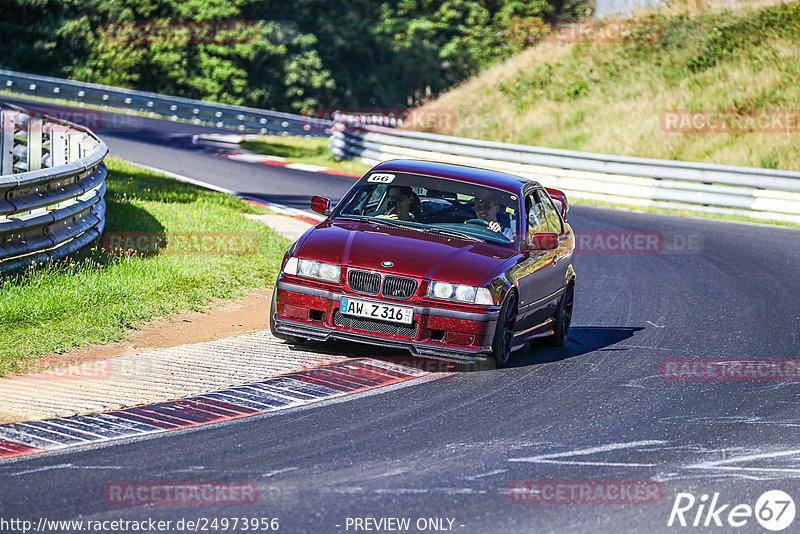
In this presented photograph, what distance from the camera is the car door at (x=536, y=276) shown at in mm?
9383

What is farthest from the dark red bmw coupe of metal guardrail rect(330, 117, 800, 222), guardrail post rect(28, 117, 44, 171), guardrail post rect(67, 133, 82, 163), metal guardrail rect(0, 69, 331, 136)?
metal guardrail rect(0, 69, 331, 136)

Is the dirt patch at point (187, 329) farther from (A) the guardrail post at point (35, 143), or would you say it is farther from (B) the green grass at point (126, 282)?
(A) the guardrail post at point (35, 143)

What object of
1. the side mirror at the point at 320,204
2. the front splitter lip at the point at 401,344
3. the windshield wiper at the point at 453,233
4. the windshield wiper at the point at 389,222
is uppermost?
the side mirror at the point at 320,204

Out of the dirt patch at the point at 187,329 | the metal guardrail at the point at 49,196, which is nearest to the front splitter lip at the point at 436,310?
the dirt patch at the point at 187,329

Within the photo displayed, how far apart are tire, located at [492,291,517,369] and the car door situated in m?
0.16

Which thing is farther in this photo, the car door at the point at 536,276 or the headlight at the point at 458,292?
the car door at the point at 536,276

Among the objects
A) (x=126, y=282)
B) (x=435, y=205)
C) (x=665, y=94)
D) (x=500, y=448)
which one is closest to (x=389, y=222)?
(x=435, y=205)

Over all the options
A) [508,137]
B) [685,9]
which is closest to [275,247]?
[508,137]

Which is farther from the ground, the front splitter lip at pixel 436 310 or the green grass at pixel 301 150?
the front splitter lip at pixel 436 310

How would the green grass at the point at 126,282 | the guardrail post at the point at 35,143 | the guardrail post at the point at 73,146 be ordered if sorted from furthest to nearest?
the guardrail post at the point at 35,143 → the guardrail post at the point at 73,146 → the green grass at the point at 126,282

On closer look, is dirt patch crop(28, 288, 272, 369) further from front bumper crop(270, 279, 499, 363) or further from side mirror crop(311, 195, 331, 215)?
front bumper crop(270, 279, 499, 363)

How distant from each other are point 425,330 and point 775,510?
3390 mm

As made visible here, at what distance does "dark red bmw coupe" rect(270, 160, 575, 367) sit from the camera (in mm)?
8555

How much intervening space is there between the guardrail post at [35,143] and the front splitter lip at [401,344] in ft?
28.3
